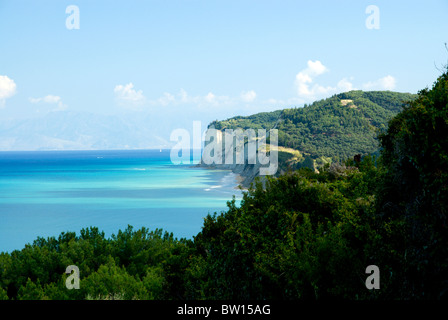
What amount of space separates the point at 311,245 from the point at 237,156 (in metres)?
97.3

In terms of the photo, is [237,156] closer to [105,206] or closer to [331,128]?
Answer: [331,128]

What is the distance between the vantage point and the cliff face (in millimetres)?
75125

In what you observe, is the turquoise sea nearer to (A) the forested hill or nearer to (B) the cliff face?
(B) the cliff face

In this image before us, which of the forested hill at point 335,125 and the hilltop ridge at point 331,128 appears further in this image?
the forested hill at point 335,125

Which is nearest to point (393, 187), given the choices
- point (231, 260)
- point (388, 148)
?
point (388, 148)

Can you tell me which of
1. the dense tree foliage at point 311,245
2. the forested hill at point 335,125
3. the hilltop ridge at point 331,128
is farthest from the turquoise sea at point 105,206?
the dense tree foliage at point 311,245

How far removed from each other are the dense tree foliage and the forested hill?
57.0m

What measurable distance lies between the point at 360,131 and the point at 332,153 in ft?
52.8

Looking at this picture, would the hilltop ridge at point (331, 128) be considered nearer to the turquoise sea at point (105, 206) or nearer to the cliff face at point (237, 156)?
the cliff face at point (237, 156)

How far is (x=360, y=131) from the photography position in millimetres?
94562

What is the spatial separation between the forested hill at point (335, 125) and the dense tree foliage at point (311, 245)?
56953mm

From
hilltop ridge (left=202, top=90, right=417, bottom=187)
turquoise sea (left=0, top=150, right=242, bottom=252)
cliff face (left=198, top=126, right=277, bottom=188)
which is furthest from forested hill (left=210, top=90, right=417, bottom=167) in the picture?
turquoise sea (left=0, top=150, right=242, bottom=252)

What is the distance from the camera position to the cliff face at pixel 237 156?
246 feet
